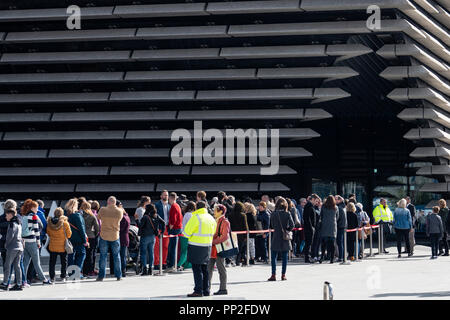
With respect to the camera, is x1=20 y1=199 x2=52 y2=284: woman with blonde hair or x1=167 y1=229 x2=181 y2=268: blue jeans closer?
x1=20 y1=199 x2=52 y2=284: woman with blonde hair

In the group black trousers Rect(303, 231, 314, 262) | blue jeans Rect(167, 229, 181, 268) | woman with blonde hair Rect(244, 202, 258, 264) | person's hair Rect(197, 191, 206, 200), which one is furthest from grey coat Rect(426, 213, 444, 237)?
person's hair Rect(197, 191, 206, 200)

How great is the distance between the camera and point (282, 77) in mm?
31953

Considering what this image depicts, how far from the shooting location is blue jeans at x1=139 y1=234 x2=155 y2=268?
68.6 feet

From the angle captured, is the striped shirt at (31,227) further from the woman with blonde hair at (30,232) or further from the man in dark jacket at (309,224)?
the man in dark jacket at (309,224)

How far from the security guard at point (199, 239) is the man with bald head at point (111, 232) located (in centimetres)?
370

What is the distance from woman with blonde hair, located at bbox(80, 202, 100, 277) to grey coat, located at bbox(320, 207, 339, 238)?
6.40 metres

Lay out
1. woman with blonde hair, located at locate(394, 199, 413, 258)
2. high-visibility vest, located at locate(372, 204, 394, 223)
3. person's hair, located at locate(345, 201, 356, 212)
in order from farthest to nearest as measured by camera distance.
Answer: high-visibility vest, located at locate(372, 204, 394, 223)
woman with blonde hair, located at locate(394, 199, 413, 258)
person's hair, located at locate(345, 201, 356, 212)

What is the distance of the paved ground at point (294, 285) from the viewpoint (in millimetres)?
16922

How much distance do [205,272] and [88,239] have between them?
507 cm

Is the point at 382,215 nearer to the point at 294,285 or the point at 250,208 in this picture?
the point at 250,208

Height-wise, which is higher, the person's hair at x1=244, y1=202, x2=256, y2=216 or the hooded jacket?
the person's hair at x1=244, y1=202, x2=256, y2=216

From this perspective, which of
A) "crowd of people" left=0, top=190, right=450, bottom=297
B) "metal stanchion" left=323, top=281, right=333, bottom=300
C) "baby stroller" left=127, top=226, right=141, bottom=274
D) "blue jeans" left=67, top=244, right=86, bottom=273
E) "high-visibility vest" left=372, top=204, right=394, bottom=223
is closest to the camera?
"metal stanchion" left=323, top=281, right=333, bottom=300

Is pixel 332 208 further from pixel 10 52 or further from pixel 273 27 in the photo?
pixel 10 52

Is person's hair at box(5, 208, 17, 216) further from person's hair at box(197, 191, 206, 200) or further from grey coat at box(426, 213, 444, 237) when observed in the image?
grey coat at box(426, 213, 444, 237)
